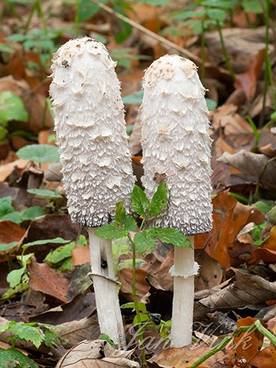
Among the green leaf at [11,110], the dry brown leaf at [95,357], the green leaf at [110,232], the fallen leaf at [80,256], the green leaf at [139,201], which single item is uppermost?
the green leaf at [139,201]

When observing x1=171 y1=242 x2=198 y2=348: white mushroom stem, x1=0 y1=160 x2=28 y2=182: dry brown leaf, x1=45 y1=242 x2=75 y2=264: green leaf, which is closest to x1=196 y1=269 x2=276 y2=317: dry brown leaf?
x1=171 y1=242 x2=198 y2=348: white mushroom stem

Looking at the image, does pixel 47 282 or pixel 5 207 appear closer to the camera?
pixel 47 282

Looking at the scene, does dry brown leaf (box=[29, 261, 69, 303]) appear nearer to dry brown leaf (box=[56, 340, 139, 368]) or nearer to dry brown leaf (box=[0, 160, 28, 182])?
dry brown leaf (box=[56, 340, 139, 368])

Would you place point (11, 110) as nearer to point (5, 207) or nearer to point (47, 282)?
point (5, 207)

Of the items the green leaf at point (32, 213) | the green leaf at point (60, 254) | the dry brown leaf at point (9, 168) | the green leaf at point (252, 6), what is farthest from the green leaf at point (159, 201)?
the green leaf at point (252, 6)

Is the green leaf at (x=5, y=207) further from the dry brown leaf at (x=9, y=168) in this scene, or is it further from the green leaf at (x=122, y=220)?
the green leaf at (x=122, y=220)

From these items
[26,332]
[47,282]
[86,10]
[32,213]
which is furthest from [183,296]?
[86,10]
